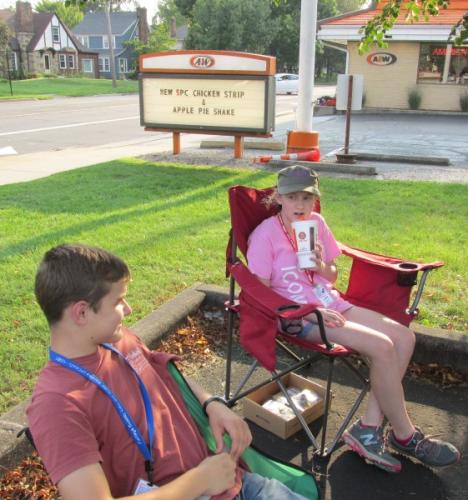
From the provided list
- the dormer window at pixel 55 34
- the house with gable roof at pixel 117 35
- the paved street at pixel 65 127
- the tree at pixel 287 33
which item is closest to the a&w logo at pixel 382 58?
the paved street at pixel 65 127

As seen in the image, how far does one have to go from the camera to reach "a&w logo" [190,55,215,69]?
10128 mm

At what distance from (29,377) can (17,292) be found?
1198 millimetres

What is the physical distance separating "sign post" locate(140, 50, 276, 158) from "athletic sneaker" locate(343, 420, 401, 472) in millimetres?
7931

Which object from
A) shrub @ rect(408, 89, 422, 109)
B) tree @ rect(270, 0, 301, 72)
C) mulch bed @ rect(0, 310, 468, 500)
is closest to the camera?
mulch bed @ rect(0, 310, 468, 500)

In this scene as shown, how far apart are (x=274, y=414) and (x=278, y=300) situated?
26.9 inches

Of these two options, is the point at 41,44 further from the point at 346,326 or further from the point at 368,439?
the point at 368,439

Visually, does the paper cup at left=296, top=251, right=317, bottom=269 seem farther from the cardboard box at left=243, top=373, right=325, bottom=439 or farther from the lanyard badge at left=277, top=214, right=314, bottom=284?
the cardboard box at left=243, top=373, right=325, bottom=439

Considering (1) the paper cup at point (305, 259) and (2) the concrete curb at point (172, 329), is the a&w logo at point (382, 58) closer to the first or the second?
(2) the concrete curb at point (172, 329)

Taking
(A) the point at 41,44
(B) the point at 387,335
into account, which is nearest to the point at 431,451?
(B) the point at 387,335

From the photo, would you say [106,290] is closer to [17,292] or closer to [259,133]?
[17,292]

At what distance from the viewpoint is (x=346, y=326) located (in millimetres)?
2602

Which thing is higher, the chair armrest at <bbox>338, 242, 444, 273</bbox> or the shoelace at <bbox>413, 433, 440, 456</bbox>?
the chair armrest at <bbox>338, 242, 444, 273</bbox>

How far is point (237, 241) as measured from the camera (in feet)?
9.80

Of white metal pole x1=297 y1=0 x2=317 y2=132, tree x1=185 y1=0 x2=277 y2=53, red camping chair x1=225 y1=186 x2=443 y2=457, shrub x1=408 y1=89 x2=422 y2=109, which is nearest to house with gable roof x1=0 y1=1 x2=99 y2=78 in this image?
tree x1=185 y1=0 x2=277 y2=53
